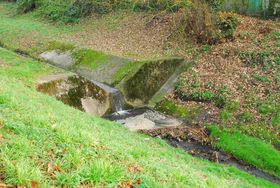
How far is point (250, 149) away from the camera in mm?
12398

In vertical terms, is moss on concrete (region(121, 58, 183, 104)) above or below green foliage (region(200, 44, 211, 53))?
below

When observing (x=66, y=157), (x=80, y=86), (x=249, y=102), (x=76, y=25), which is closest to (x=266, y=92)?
(x=249, y=102)

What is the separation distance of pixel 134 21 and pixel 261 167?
Result: 1543 centimetres

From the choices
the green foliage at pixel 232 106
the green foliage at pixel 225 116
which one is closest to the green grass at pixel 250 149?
the green foliage at pixel 225 116

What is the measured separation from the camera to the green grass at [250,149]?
11.7 m

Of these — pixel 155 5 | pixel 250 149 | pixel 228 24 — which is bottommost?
pixel 250 149

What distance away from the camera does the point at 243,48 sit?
17.7 m

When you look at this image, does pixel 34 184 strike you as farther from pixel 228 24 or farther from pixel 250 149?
pixel 228 24

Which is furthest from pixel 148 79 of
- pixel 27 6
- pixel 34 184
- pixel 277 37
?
pixel 27 6

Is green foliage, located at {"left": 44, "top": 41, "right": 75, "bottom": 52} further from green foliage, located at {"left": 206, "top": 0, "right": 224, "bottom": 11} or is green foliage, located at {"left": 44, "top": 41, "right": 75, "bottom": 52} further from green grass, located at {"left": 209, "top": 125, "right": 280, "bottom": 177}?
green grass, located at {"left": 209, "top": 125, "right": 280, "bottom": 177}

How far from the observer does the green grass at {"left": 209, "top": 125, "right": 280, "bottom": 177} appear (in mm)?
11680

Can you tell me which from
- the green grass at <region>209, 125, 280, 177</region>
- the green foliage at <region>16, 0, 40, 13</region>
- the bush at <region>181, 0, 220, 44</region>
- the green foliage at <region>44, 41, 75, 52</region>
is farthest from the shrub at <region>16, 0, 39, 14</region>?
the green grass at <region>209, 125, 280, 177</region>

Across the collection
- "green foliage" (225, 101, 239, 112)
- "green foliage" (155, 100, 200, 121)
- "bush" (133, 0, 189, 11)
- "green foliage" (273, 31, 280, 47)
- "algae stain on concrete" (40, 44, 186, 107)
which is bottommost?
"green foliage" (155, 100, 200, 121)

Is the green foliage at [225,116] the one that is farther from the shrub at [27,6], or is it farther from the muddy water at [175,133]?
the shrub at [27,6]
